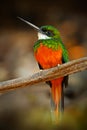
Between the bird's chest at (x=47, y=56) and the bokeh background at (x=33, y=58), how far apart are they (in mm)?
708

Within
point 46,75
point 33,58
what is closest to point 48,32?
point 46,75

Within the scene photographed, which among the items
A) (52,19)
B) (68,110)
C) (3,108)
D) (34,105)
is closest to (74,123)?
(68,110)

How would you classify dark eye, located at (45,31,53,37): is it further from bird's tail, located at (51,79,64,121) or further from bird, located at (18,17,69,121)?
bird's tail, located at (51,79,64,121)

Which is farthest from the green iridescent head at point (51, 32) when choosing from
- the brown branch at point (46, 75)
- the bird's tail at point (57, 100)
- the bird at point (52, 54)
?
the brown branch at point (46, 75)

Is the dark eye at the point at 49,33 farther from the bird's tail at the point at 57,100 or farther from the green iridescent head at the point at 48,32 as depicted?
the bird's tail at the point at 57,100

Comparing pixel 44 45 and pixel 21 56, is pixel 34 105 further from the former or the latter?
pixel 44 45

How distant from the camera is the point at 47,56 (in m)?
2.03

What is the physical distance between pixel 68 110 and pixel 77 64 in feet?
4.33

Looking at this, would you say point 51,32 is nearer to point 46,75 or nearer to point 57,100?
point 57,100

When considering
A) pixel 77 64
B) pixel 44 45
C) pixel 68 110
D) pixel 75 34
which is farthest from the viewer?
pixel 75 34

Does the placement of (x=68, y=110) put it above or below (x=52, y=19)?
below

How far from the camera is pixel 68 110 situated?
109 inches

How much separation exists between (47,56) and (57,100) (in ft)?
0.75

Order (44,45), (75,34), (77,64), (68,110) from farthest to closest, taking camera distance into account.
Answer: (75,34)
(68,110)
(44,45)
(77,64)
